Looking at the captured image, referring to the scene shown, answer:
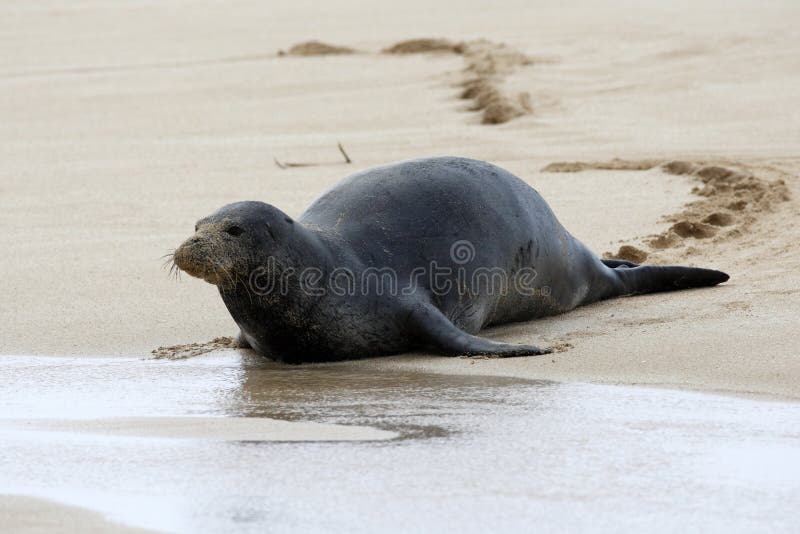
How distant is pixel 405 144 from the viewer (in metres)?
8.49

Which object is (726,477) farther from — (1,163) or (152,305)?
(1,163)

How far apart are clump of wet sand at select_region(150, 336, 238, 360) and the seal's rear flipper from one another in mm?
1714

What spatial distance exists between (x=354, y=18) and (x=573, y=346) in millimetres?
11330

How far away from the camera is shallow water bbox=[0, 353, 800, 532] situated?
2.65m

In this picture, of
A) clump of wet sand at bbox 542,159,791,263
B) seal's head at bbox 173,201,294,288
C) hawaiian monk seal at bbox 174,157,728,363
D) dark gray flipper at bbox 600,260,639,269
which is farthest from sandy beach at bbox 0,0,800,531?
seal's head at bbox 173,201,294,288

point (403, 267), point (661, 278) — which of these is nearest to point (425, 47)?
point (661, 278)

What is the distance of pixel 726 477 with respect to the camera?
9.37 feet

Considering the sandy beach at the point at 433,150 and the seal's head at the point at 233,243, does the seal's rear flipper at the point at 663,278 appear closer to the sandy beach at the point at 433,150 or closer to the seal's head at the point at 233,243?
the sandy beach at the point at 433,150

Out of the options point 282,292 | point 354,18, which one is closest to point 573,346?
point 282,292

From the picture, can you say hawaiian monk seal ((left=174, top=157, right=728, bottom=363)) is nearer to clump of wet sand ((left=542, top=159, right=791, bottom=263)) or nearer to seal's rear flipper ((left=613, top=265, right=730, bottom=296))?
seal's rear flipper ((left=613, top=265, right=730, bottom=296))

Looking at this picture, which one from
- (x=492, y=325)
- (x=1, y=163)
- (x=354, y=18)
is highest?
(x=354, y=18)

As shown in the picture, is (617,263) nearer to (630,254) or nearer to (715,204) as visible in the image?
(630,254)

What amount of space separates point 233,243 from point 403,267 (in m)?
0.69

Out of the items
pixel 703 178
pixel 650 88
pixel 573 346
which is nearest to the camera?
pixel 573 346
